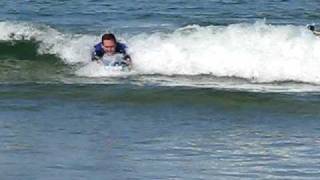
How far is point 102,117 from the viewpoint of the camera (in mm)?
13875

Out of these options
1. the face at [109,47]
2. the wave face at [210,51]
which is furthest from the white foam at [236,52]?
the face at [109,47]

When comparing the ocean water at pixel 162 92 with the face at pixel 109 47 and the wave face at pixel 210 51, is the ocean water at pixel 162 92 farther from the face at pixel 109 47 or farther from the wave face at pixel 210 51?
the face at pixel 109 47

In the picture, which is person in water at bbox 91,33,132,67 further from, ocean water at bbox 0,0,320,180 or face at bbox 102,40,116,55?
ocean water at bbox 0,0,320,180

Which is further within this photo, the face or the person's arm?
the person's arm

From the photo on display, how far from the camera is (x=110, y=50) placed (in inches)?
694

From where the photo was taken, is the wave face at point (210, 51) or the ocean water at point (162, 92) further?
the wave face at point (210, 51)

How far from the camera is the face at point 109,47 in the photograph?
57.5 feet

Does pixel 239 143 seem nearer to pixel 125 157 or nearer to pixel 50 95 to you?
pixel 125 157

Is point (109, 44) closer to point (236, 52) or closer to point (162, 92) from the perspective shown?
point (162, 92)

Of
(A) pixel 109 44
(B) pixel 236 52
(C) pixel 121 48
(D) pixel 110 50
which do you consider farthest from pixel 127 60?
(B) pixel 236 52

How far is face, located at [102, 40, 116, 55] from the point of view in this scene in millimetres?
17531


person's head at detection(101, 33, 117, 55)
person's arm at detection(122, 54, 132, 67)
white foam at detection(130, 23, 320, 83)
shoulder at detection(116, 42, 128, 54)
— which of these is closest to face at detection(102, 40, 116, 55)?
person's head at detection(101, 33, 117, 55)

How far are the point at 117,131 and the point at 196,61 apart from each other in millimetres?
6179

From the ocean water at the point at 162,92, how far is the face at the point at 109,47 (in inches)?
11.3
